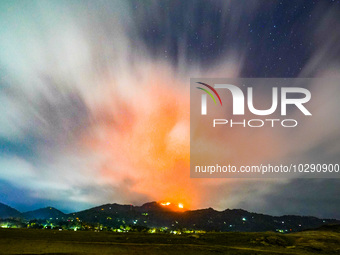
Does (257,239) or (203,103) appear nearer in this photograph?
(257,239)

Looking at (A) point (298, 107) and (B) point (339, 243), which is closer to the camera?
(B) point (339, 243)

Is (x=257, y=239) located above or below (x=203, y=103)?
below

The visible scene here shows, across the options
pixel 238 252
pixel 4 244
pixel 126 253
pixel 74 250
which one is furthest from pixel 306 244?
pixel 4 244

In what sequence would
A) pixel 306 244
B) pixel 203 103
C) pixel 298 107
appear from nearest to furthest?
pixel 306 244 < pixel 298 107 < pixel 203 103

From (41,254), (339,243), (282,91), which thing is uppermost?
(282,91)

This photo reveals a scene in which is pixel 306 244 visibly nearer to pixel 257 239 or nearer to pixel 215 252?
pixel 257 239

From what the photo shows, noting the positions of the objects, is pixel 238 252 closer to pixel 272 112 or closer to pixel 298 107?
pixel 272 112

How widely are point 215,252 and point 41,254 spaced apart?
1465 cm

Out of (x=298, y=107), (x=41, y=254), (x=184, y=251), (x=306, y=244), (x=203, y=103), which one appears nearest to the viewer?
(x=41, y=254)

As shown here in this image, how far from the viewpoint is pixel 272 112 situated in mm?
38875

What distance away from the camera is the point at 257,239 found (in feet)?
103

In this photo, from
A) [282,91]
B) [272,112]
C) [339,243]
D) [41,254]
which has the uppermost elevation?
[282,91]

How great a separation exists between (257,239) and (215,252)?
453 inches

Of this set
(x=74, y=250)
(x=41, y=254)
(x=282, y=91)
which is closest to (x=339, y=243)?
(x=282, y=91)
